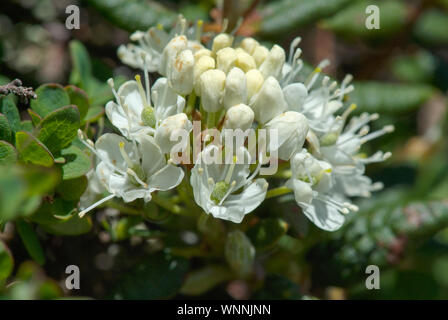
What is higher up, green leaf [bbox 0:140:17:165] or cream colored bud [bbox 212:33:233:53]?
cream colored bud [bbox 212:33:233:53]

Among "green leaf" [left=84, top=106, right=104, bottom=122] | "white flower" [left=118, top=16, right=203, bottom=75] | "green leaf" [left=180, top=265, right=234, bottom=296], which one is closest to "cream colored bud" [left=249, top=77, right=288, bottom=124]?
"white flower" [left=118, top=16, right=203, bottom=75]

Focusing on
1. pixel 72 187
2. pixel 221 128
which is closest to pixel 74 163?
pixel 72 187

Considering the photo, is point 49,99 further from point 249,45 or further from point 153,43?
point 249,45

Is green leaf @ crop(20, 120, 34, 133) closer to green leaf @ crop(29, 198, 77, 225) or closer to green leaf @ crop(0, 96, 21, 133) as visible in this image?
green leaf @ crop(0, 96, 21, 133)

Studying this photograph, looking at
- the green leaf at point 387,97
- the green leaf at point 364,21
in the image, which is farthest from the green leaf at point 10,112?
the green leaf at point 364,21

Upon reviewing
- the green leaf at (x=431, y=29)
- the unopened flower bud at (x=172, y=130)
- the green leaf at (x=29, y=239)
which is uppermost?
the green leaf at (x=431, y=29)

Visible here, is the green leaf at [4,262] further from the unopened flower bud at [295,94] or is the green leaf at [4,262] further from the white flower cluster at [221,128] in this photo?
the unopened flower bud at [295,94]
